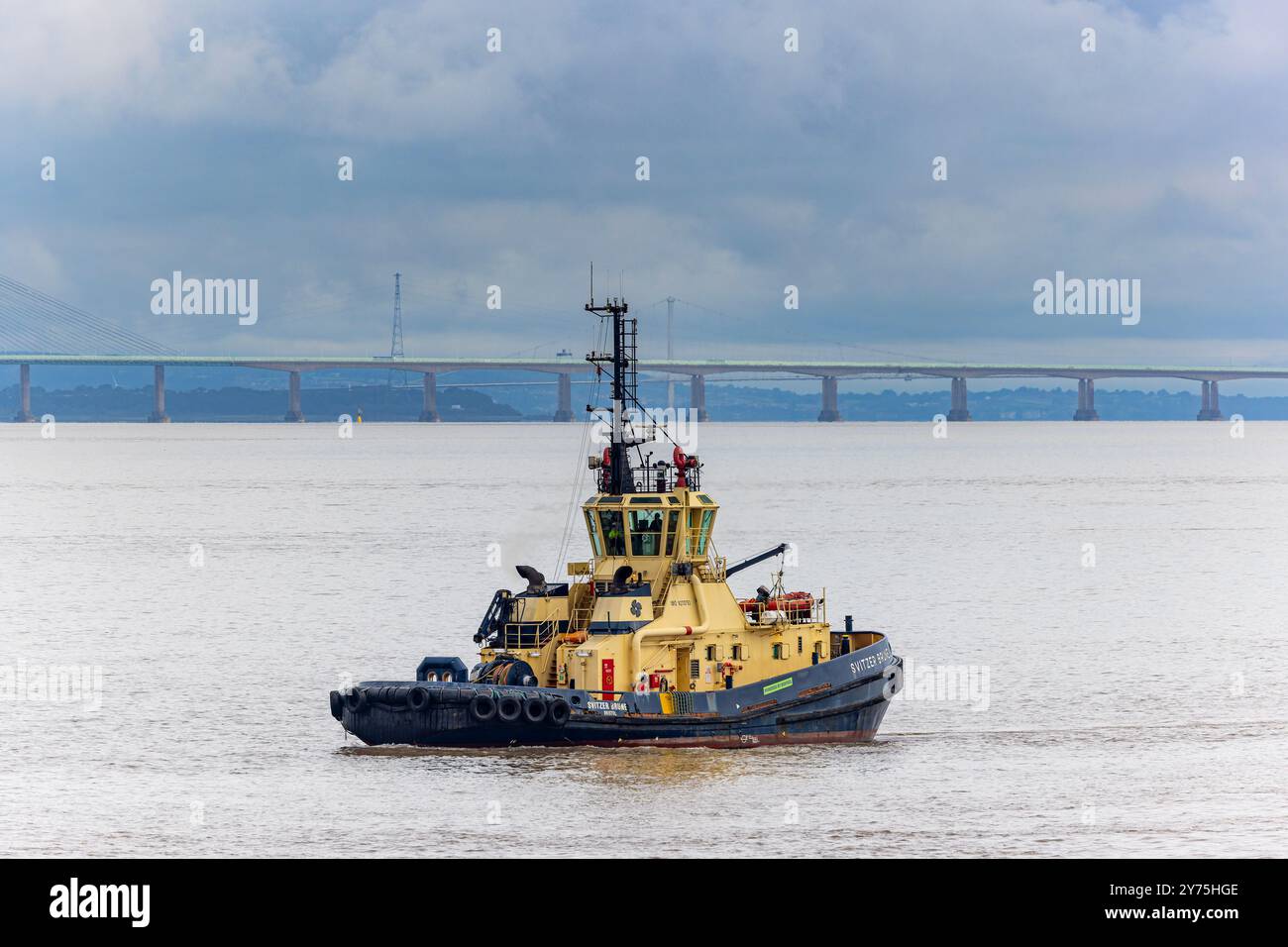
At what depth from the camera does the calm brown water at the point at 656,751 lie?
3055cm

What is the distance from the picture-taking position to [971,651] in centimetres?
5244

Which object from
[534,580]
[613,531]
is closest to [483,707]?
[534,580]

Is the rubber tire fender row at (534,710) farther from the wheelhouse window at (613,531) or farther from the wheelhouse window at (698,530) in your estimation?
the wheelhouse window at (698,530)

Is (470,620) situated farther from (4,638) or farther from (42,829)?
(42,829)

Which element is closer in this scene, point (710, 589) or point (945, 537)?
point (710, 589)

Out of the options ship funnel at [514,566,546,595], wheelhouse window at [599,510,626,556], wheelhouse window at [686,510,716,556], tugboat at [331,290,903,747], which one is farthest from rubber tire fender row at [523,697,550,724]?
wheelhouse window at [686,510,716,556]

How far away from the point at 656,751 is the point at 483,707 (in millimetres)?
3257

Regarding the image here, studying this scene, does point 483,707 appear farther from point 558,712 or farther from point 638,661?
point 638,661

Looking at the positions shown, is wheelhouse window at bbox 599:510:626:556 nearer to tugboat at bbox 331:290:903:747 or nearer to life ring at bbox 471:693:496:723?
tugboat at bbox 331:290:903:747

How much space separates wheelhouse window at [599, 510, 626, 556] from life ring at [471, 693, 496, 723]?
3.90 meters

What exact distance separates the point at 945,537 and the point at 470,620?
Answer: 4141 cm

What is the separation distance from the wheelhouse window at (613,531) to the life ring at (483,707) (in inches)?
154

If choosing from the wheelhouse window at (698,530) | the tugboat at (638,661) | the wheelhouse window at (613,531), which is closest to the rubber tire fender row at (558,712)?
the tugboat at (638,661)
